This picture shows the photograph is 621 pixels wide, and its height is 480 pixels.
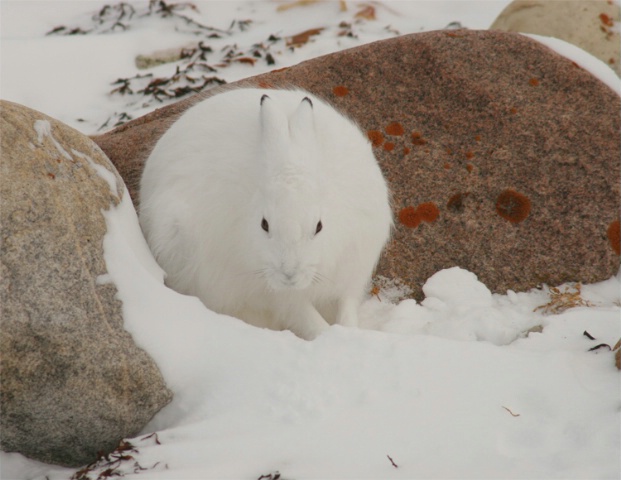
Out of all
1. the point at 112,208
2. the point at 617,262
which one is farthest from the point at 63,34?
the point at 617,262

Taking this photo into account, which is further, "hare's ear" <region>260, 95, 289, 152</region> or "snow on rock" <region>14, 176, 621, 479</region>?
"hare's ear" <region>260, 95, 289, 152</region>

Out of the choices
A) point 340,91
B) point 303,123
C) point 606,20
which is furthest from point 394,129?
point 606,20

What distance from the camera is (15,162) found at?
310 centimetres

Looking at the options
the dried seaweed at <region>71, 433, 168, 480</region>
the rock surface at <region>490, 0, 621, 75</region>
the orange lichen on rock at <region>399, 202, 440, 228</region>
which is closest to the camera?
the dried seaweed at <region>71, 433, 168, 480</region>

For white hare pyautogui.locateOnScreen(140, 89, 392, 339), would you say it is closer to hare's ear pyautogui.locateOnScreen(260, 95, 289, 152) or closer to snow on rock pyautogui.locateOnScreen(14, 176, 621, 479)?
hare's ear pyautogui.locateOnScreen(260, 95, 289, 152)

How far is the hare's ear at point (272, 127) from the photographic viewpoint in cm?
347

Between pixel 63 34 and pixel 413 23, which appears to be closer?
pixel 63 34

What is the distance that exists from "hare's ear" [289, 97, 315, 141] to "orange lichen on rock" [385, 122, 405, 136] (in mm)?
1413

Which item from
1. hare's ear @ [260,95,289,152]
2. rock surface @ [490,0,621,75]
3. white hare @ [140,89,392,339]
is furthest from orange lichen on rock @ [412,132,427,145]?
rock surface @ [490,0,621,75]

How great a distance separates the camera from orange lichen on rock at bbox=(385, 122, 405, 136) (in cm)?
492

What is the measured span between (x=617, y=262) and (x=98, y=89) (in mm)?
5055

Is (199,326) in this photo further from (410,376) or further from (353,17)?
(353,17)

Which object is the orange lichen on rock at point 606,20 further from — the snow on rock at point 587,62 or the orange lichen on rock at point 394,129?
the orange lichen on rock at point 394,129

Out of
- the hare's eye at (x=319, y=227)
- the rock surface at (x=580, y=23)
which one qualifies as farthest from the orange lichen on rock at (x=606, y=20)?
the hare's eye at (x=319, y=227)
